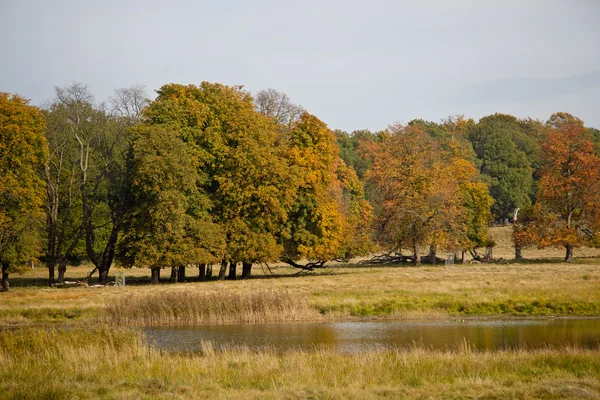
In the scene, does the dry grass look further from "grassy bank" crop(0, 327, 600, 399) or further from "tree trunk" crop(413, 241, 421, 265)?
"tree trunk" crop(413, 241, 421, 265)

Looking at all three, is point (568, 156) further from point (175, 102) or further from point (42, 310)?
point (42, 310)

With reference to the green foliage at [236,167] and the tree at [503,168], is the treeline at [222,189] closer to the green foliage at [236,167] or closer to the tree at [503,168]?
the green foliage at [236,167]

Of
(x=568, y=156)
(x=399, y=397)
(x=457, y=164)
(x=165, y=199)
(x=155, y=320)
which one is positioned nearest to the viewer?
(x=399, y=397)

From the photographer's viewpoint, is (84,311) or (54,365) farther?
(84,311)

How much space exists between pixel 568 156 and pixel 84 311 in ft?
147

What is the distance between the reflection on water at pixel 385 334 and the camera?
22.8 meters

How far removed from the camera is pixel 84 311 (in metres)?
31.9

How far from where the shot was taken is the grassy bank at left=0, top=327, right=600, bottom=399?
14.5 metres

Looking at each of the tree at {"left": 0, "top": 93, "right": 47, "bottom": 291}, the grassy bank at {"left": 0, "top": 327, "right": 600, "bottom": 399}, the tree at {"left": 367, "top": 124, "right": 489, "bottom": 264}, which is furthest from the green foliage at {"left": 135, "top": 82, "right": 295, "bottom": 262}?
the grassy bank at {"left": 0, "top": 327, "right": 600, "bottom": 399}

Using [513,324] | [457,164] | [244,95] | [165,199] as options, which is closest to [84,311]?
[165,199]

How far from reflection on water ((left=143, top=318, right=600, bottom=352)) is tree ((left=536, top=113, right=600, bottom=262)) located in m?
31.3

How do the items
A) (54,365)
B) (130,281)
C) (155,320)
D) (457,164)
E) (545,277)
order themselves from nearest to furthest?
(54,365)
(155,320)
(545,277)
(130,281)
(457,164)

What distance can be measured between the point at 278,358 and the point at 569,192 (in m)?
47.1

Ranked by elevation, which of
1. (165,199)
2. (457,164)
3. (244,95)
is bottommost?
(165,199)
